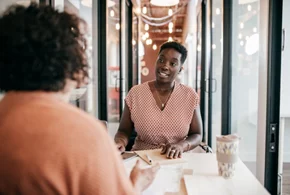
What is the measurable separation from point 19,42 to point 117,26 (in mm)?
4160

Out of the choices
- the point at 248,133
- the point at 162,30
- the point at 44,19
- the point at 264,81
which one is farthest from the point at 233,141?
the point at 162,30

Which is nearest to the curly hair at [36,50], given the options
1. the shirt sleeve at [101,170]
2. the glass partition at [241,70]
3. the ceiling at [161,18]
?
the shirt sleeve at [101,170]

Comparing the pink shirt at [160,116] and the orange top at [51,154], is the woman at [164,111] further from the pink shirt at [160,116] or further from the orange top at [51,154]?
the orange top at [51,154]

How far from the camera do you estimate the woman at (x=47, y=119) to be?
0.66m

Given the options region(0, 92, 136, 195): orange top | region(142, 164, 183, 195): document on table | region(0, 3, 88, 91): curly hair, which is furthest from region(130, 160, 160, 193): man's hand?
region(0, 3, 88, 91): curly hair

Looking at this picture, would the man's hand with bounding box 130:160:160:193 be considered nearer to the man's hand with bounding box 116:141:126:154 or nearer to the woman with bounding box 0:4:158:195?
the woman with bounding box 0:4:158:195

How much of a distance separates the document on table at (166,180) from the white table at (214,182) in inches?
1.4

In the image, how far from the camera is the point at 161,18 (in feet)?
28.5

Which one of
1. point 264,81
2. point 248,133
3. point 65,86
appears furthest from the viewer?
point 248,133

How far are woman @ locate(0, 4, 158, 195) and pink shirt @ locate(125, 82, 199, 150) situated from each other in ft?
4.61

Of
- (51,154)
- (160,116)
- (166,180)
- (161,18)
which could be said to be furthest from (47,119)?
(161,18)

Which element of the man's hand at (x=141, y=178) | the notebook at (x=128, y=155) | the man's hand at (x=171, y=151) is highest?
the man's hand at (x=141, y=178)

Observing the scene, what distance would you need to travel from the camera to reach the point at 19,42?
2.39 feet

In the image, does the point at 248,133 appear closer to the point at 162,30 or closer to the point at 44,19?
the point at 44,19
